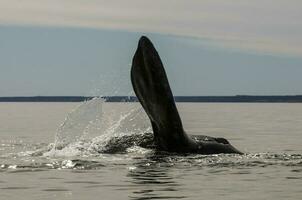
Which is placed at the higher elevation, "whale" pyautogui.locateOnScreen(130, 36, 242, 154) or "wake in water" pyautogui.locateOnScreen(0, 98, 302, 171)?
"whale" pyautogui.locateOnScreen(130, 36, 242, 154)

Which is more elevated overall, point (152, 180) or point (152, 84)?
point (152, 84)

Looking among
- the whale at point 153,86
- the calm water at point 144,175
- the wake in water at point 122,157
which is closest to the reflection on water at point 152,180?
the calm water at point 144,175

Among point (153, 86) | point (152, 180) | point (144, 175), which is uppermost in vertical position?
point (153, 86)

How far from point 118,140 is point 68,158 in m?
2.01

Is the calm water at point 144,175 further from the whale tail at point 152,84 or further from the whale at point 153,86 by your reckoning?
the whale tail at point 152,84

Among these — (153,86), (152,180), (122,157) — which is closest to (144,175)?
(152,180)

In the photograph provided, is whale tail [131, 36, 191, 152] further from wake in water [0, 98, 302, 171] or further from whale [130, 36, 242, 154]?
wake in water [0, 98, 302, 171]

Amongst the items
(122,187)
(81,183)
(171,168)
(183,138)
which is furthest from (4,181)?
(183,138)

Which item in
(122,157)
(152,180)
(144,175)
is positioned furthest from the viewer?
(122,157)

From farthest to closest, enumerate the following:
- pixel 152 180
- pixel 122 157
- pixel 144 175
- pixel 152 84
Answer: pixel 122 157, pixel 152 84, pixel 144 175, pixel 152 180

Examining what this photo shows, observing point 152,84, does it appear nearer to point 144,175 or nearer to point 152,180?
point 144,175

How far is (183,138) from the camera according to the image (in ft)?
61.0

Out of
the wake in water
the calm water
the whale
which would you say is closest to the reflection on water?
the calm water

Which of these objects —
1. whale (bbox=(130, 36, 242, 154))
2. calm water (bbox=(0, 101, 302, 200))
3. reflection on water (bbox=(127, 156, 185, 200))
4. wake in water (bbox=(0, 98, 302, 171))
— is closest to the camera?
reflection on water (bbox=(127, 156, 185, 200))
